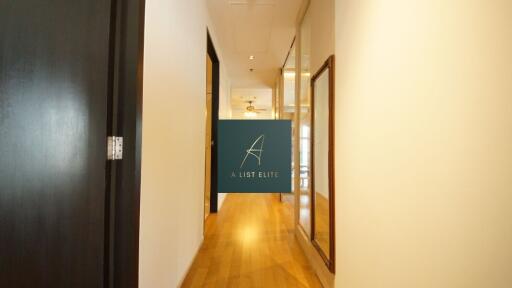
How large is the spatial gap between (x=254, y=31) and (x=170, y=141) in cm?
264

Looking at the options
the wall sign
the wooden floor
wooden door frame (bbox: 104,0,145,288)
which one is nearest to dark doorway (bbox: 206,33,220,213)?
the wooden floor

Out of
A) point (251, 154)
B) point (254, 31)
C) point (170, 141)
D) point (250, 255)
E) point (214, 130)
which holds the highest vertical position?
point (254, 31)

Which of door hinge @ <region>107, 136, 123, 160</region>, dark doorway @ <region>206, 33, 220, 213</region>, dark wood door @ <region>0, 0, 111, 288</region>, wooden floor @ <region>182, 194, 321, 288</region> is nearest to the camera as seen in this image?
dark wood door @ <region>0, 0, 111, 288</region>

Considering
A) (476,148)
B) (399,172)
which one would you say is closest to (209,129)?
(399,172)

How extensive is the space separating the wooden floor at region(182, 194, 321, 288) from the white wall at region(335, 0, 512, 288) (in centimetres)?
103

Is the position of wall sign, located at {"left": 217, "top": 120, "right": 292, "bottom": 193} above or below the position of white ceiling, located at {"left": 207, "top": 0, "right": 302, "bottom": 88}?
below

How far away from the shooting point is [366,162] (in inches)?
50.5

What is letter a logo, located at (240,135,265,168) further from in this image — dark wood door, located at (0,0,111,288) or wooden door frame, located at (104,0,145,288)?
dark wood door, located at (0,0,111,288)

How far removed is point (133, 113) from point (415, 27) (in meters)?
1.21

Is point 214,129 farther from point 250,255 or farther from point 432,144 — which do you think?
point 432,144

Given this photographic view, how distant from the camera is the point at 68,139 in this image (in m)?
0.94

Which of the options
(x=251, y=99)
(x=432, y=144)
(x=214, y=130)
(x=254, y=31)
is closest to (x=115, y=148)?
(x=432, y=144)

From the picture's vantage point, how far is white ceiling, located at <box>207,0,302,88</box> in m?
2.99

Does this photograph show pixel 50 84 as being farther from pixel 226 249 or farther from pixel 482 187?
pixel 226 249
